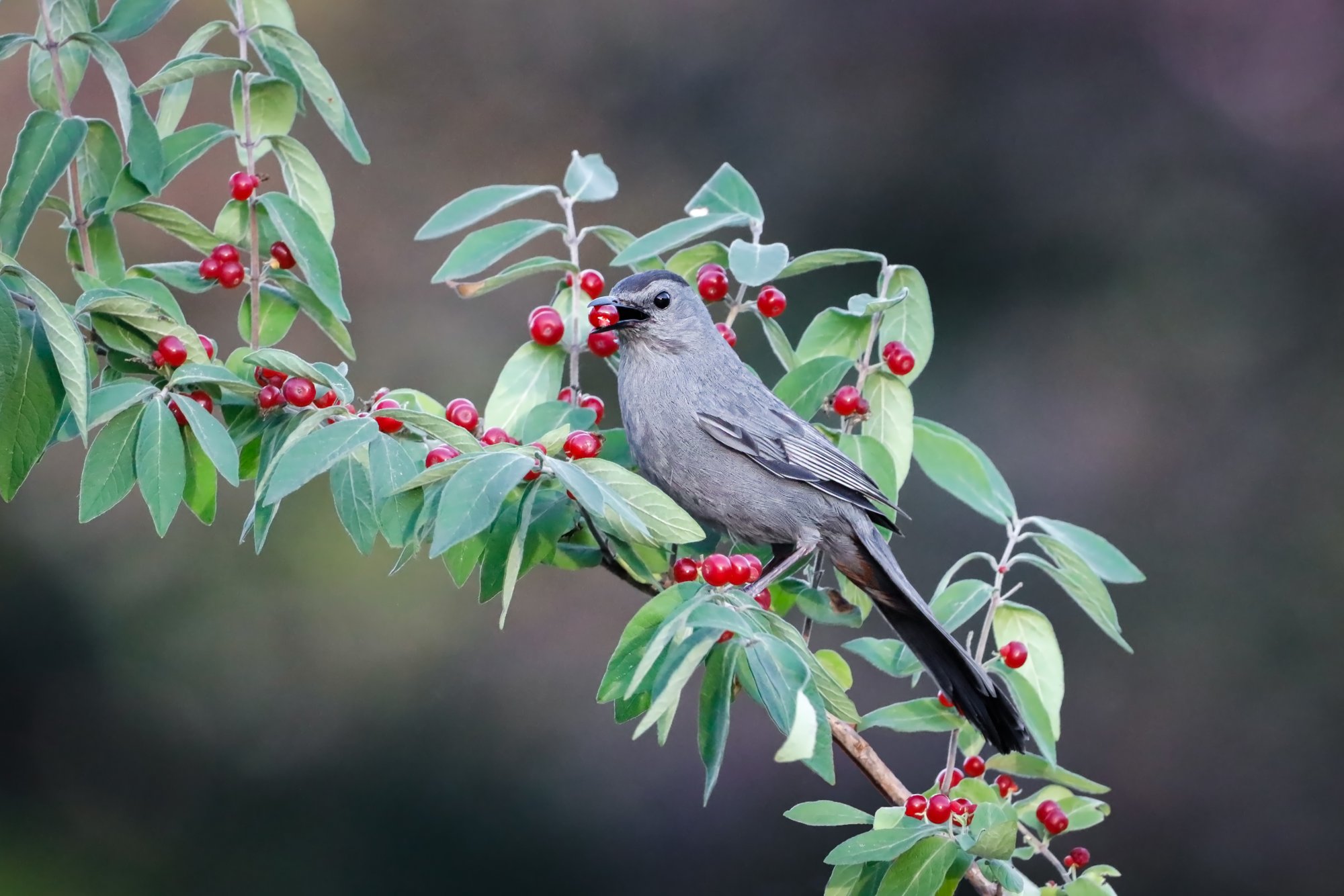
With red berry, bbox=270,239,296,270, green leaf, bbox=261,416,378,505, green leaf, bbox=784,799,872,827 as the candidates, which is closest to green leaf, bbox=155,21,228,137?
red berry, bbox=270,239,296,270

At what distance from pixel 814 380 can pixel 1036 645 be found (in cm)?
53

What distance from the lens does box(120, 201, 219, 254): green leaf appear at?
1981 mm

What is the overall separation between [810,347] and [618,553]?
1.51 ft

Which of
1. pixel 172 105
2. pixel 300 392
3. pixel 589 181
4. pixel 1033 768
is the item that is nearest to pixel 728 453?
pixel 589 181

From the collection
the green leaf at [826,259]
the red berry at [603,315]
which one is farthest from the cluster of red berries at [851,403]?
the red berry at [603,315]

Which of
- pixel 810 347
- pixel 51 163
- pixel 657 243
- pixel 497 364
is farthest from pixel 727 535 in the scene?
pixel 497 364

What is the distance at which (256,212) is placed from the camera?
2033mm

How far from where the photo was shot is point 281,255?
203 cm

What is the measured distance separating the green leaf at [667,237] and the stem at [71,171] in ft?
2.52

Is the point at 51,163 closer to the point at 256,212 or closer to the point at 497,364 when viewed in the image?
the point at 256,212

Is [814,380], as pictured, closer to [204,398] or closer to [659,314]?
[659,314]

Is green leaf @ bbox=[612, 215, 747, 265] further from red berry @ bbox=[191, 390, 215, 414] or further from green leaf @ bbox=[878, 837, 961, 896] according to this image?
green leaf @ bbox=[878, 837, 961, 896]

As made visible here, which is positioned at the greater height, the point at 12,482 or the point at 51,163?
the point at 51,163

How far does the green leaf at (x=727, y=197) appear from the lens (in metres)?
2.09
